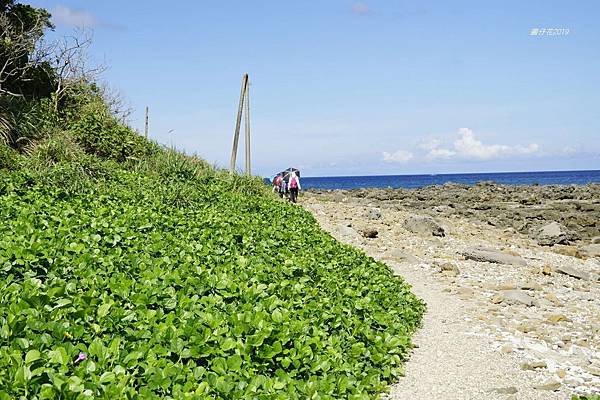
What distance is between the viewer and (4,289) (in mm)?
4492

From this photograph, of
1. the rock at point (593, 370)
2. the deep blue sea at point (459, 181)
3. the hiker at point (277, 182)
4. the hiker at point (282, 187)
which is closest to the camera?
the rock at point (593, 370)

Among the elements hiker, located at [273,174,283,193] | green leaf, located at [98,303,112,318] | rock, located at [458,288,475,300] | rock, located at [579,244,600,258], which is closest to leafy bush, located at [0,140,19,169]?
green leaf, located at [98,303,112,318]

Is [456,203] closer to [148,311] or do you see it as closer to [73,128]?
[73,128]

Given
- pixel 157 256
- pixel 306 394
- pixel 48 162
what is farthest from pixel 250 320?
pixel 48 162

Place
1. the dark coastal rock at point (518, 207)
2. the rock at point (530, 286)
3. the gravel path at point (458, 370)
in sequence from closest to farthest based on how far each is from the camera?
the gravel path at point (458, 370) < the rock at point (530, 286) < the dark coastal rock at point (518, 207)

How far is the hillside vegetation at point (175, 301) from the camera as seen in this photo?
360 centimetres

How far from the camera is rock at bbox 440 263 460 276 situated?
12.1 meters

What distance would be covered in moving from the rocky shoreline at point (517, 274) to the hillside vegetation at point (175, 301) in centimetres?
125

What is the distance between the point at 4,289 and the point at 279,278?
3.15 metres

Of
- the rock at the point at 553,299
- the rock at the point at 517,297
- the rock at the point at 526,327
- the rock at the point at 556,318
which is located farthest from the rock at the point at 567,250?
the rock at the point at 526,327

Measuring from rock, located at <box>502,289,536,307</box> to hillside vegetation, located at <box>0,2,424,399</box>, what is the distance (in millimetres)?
1910

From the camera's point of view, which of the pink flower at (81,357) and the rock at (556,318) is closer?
the pink flower at (81,357)

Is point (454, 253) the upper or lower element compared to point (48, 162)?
lower

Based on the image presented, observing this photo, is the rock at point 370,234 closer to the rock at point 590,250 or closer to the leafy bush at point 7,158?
→ the rock at point 590,250
